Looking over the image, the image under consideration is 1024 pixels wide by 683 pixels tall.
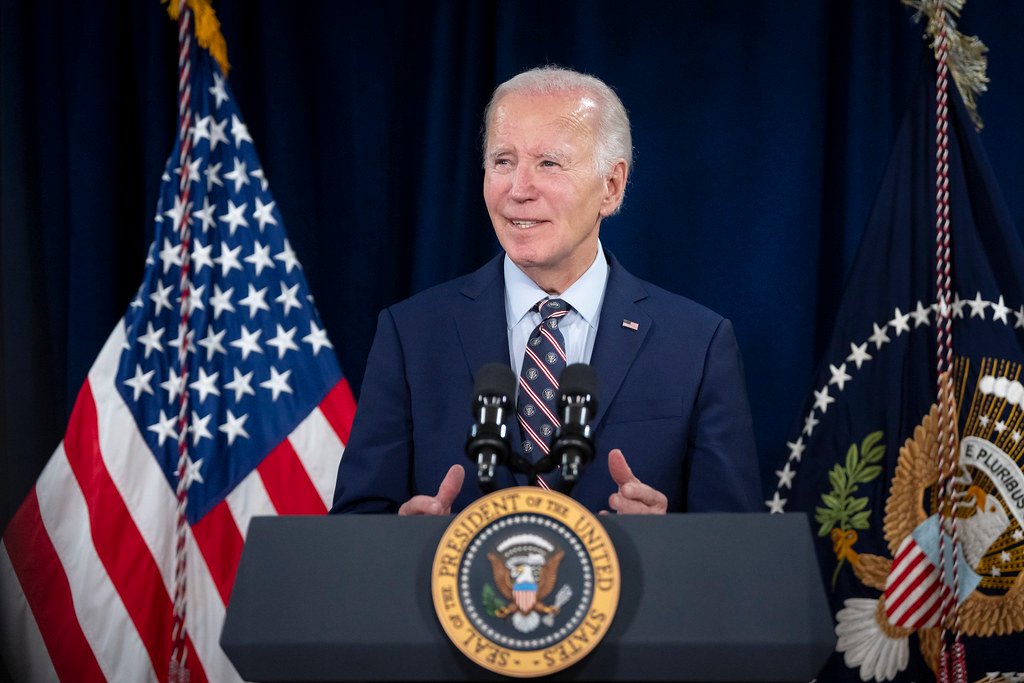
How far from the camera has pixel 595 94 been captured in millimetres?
2309

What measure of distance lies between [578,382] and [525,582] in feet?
1.00

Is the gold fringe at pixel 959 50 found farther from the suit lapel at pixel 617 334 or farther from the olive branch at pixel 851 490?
the suit lapel at pixel 617 334

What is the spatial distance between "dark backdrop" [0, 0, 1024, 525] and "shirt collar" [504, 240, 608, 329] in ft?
3.06

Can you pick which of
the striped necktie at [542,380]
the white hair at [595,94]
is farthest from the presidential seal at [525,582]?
the white hair at [595,94]

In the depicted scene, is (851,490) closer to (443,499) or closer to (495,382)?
(443,499)

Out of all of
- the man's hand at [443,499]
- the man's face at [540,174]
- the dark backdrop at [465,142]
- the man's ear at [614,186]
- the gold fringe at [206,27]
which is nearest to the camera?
the man's hand at [443,499]

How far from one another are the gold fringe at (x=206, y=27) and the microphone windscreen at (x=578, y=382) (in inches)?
75.8

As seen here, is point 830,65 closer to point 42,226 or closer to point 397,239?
point 397,239

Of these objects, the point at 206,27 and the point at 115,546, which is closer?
the point at 115,546

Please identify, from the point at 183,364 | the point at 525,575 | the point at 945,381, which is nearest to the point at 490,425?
the point at 525,575

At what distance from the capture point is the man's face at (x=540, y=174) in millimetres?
2238

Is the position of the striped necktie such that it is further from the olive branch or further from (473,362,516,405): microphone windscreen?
the olive branch

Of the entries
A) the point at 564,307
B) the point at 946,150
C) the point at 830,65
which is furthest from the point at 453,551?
the point at 830,65

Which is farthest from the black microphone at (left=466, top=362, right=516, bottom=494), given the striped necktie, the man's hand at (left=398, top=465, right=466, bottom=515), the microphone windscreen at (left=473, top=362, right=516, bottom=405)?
the striped necktie
